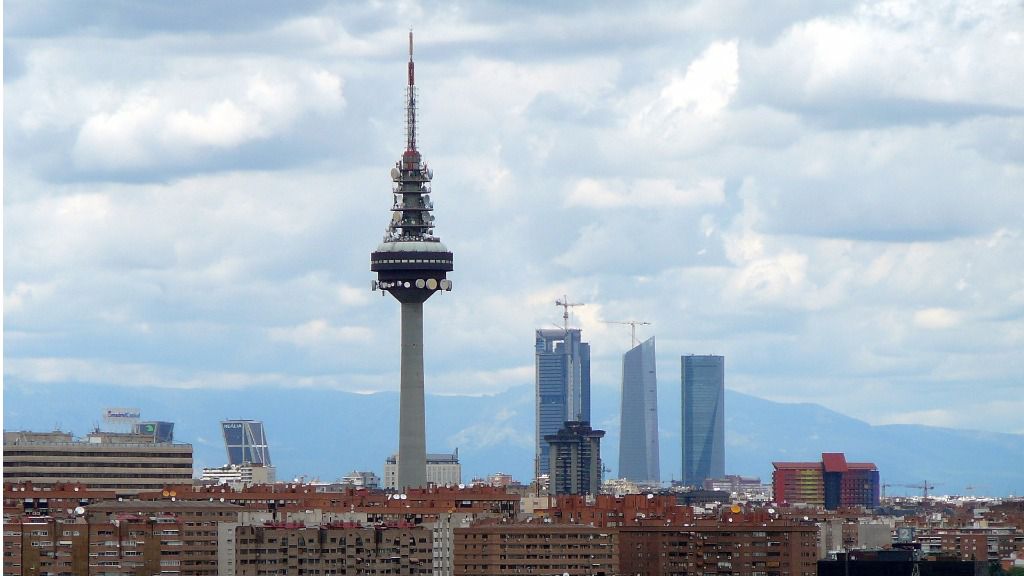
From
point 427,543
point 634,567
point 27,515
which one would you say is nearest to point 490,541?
point 427,543

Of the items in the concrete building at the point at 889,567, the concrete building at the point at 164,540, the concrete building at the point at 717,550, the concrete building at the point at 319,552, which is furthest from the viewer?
the concrete building at the point at 717,550

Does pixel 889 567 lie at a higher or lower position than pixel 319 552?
lower

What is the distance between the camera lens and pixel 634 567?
16462 cm

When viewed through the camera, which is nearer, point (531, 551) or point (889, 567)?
point (531, 551)

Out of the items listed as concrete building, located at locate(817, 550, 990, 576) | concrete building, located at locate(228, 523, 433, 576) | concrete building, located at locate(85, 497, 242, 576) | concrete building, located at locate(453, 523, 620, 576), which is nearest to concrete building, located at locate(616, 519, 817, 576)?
concrete building, located at locate(817, 550, 990, 576)

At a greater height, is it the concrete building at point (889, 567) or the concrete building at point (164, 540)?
the concrete building at point (164, 540)

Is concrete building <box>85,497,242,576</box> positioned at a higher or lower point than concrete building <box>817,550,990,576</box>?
higher

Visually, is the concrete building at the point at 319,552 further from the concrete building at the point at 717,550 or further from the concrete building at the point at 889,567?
the concrete building at the point at 889,567

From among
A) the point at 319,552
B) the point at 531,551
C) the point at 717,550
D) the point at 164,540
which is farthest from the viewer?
the point at 717,550

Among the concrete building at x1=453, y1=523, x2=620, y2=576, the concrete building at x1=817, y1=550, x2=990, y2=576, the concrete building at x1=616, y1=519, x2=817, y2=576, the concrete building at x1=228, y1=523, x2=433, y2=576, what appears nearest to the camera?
the concrete building at x1=228, y1=523, x2=433, y2=576

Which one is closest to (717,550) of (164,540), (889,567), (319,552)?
(889,567)

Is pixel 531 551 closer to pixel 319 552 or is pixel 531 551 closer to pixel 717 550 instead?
pixel 319 552

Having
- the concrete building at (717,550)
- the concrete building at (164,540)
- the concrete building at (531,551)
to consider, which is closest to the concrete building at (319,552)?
the concrete building at (164,540)

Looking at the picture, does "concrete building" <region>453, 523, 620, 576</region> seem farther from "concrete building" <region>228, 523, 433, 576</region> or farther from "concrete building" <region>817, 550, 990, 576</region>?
"concrete building" <region>817, 550, 990, 576</region>
